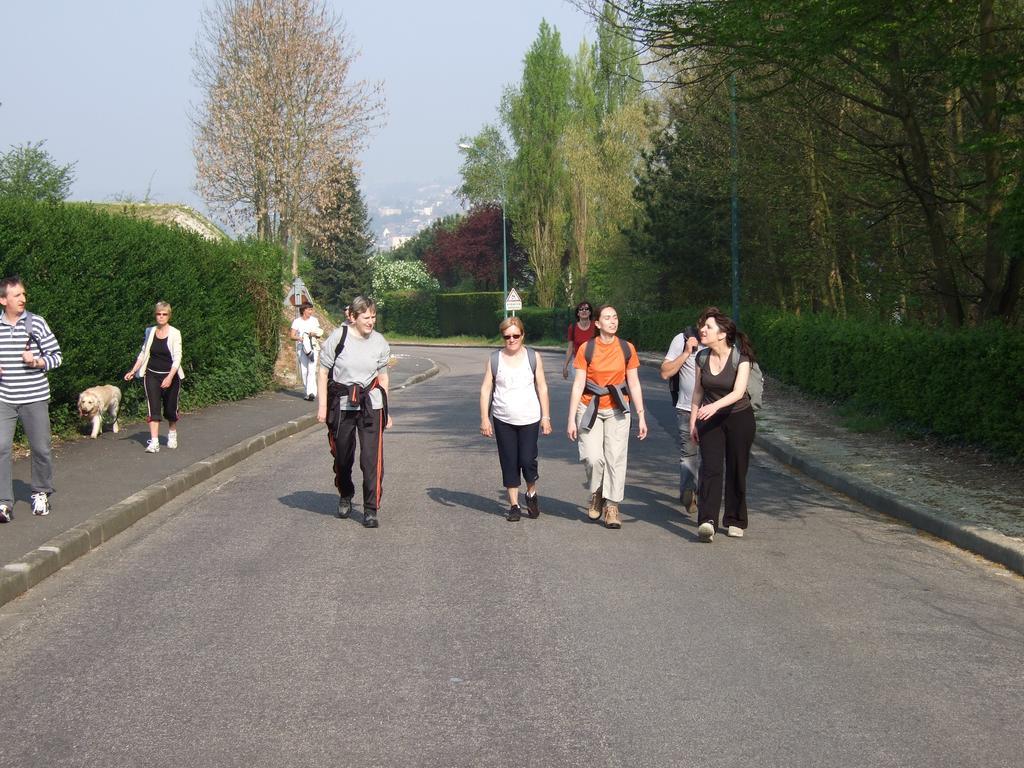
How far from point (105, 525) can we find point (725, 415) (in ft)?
16.0

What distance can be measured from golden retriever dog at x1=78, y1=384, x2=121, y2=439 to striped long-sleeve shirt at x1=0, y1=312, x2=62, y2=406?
4999 millimetres

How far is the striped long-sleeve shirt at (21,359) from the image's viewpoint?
882cm

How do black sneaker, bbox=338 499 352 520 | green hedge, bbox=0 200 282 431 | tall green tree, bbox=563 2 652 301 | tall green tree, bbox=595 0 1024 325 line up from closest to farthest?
black sneaker, bbox=338 499 352 520, tall green tree, bbox=595 0 1024 325, green hedge, bbox=0 200 282 431, tall green tree, bbox=563 2 652 301

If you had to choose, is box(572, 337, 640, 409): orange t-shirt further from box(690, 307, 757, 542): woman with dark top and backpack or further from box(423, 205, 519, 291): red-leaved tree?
box(423, 205, 519, 291): red-leaved tree

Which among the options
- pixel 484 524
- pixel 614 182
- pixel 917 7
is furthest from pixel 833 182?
pixel 614 182

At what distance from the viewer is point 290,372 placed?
25172mm

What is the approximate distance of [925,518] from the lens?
9125 mm

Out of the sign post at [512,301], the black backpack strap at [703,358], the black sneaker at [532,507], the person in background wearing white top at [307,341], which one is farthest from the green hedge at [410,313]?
the black backpack strap at [703,358]

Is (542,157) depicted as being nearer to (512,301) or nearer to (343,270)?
(512,301)

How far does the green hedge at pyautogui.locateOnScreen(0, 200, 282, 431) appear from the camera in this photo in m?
13.3

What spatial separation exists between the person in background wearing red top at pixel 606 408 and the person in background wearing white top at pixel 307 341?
11.9m

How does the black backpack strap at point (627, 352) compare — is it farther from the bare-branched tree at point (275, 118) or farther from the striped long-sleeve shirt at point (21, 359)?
the bare-branched tree at point (275, 118)

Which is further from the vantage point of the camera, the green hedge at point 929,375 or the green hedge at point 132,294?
the green hedge at point 132,294

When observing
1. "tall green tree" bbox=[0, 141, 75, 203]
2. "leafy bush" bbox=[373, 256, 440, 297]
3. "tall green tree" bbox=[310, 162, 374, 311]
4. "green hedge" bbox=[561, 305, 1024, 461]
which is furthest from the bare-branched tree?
"leafy bush" bbox=[373, 256, 440, 297]
